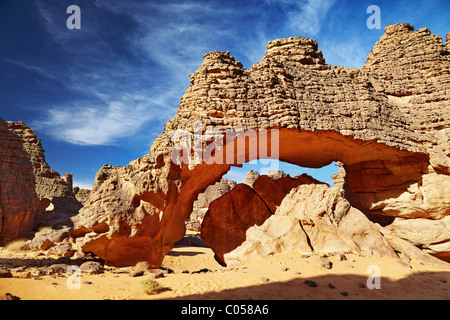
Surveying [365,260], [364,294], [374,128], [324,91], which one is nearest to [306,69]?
[324,91]

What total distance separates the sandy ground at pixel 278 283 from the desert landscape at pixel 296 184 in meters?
0.10

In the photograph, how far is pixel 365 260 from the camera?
407 inches

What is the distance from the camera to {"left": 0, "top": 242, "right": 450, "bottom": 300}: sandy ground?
23.0ft

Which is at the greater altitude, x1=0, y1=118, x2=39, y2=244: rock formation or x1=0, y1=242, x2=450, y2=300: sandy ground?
x1=0, y1=118, x2=39, y2=244: rock formation

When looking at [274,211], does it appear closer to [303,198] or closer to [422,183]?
[303,198]

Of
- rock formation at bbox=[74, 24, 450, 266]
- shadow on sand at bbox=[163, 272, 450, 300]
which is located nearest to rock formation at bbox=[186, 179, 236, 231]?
rock formation at bbox=[74, 24, 450, 266]

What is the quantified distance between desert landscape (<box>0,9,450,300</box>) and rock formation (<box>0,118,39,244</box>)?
106 inches

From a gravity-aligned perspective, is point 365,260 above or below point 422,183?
below

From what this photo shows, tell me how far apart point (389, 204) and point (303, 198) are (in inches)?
203

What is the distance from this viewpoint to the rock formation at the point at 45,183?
28.2 m

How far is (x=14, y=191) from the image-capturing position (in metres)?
19.8

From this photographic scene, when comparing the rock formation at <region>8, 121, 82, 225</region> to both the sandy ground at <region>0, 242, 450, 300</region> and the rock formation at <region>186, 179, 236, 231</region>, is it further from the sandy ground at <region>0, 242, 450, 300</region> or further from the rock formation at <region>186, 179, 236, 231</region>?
the sandy ground at <region>0, 242, 450, 300</region>

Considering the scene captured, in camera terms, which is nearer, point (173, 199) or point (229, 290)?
point (229, 290)

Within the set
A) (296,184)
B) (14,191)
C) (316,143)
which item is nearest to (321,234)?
(296,184)
